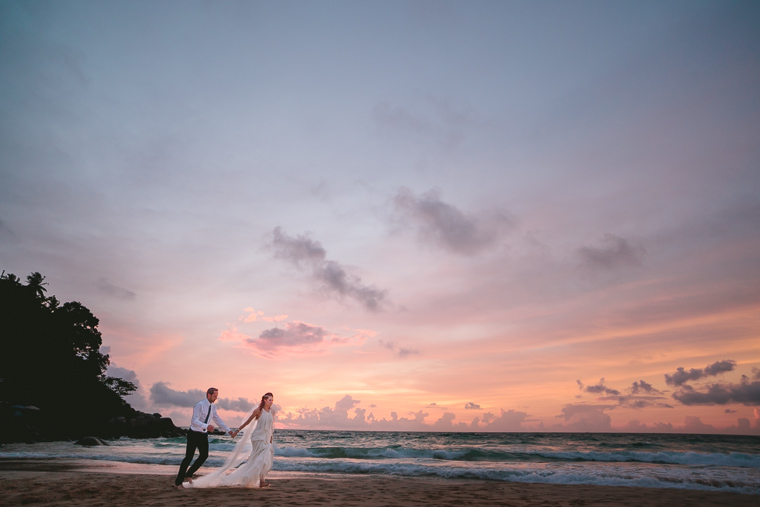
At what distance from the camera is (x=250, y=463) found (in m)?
12.0

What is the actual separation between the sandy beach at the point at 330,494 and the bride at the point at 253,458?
0.44 m

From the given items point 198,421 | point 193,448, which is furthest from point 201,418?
point 193,448

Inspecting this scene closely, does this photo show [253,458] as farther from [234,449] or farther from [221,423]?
[221,423]

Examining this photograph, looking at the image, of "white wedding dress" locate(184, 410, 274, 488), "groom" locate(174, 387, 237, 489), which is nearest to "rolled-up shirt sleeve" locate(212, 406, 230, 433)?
"groom" locate(174, 387, 237, 489)

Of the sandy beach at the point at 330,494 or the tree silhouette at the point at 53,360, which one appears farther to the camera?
the tree silhouette at the point at 53,360

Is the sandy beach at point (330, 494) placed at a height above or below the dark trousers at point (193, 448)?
below

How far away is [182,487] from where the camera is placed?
11367 millimetres

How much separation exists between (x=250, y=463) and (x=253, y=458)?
143mm

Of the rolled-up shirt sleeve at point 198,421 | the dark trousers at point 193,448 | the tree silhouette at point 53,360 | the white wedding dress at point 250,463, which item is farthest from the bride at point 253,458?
the tree silhouette at point 53,360

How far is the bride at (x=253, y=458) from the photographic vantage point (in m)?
11.6

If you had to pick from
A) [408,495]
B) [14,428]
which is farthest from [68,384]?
[408,495]

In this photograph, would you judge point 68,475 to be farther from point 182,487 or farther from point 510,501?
point 510,501

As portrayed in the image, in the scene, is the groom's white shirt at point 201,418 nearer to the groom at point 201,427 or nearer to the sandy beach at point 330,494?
the groom at point 201,427

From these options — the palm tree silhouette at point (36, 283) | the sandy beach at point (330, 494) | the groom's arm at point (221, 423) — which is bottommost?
the sandy beach at point (330, 494)
